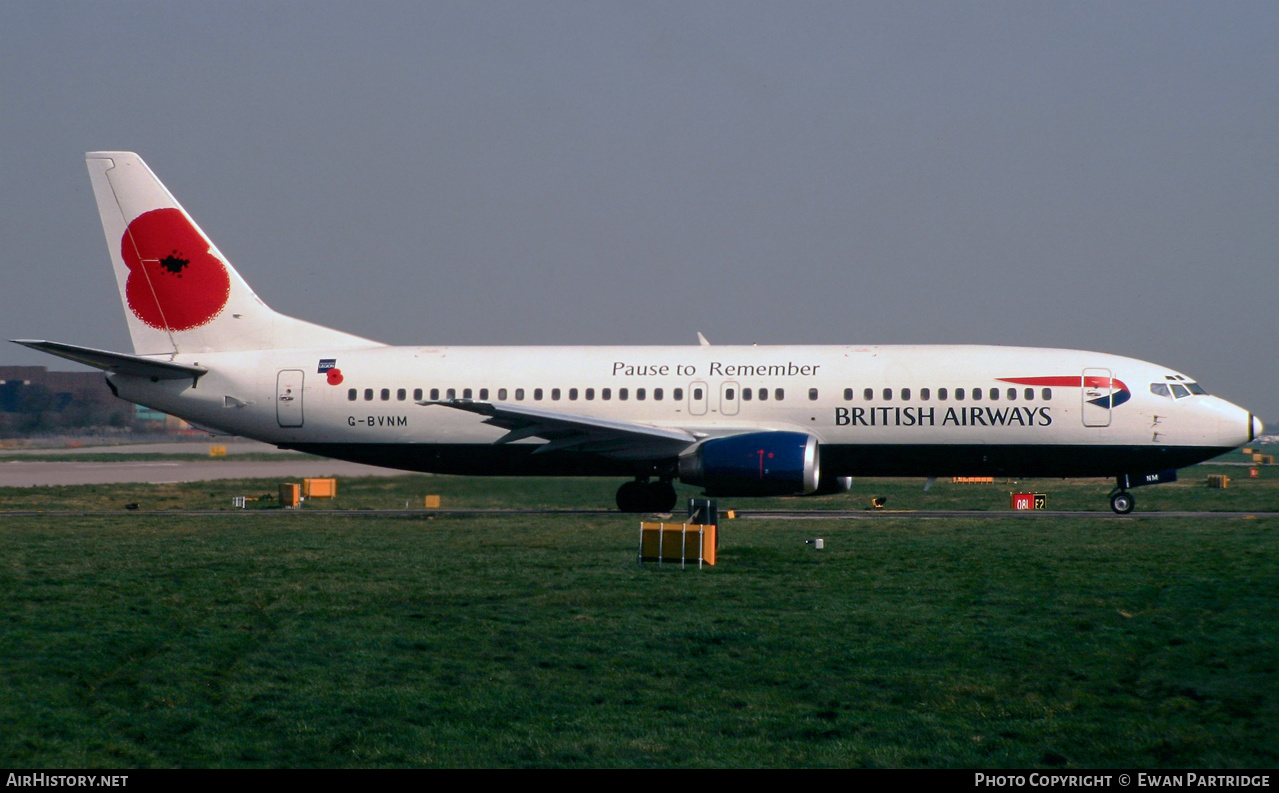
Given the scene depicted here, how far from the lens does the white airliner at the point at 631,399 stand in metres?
27.5

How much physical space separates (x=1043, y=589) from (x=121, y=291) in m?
25.6

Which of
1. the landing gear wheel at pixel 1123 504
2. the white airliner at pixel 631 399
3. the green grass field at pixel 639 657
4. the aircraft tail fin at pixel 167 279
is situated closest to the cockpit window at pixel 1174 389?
the white airliner at pixel 631 399

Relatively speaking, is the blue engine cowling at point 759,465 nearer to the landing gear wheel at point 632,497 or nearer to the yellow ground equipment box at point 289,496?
the landing gear wheel at point 632,497

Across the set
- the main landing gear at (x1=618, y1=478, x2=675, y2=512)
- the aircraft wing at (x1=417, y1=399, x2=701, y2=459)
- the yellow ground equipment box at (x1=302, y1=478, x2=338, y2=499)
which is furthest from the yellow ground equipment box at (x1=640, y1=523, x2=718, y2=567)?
the yellow ground equipment box at (x1=302, y1=478, x2=338, y2=499)

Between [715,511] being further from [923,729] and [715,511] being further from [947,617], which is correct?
[923,729]

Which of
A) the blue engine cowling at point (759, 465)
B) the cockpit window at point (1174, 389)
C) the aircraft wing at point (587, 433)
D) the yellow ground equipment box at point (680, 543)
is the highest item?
the cockpit window at point (1174, 389)

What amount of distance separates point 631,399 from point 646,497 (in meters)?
2.56

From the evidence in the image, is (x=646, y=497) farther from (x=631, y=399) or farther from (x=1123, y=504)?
(x=1123, y=504)

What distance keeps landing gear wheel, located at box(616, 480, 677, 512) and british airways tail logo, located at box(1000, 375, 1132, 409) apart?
865cm

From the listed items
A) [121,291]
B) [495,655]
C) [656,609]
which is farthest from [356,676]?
[121,291]

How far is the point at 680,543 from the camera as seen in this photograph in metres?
18.4

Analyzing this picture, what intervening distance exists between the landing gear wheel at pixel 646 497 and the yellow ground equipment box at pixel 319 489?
31.8 feet

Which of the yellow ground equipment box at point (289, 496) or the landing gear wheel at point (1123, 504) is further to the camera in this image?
the yellow ground equipment box at point (289, 496)

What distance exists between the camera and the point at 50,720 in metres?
9.33
